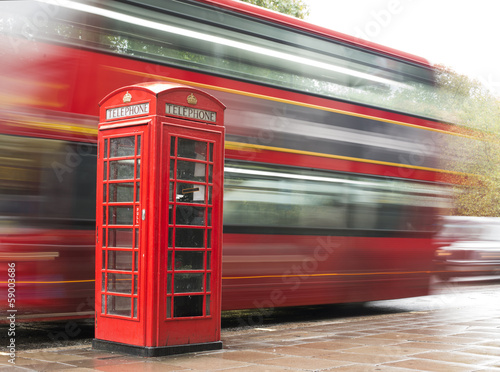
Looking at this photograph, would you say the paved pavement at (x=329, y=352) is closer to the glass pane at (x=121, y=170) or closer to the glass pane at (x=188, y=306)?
the glass pane at (x=188, y=306)

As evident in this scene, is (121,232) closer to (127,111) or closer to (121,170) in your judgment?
(121,170)

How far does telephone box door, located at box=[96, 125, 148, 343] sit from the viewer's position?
5.52 m

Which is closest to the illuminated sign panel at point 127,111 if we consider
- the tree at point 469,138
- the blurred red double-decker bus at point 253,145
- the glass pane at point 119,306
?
the blurred red double-decker bus at point 253,145

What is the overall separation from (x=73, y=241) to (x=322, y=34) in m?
4.52

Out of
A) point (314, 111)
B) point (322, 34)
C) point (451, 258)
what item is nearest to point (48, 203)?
point (314, 111)

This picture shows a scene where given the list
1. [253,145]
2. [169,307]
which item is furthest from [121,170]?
[253,145]

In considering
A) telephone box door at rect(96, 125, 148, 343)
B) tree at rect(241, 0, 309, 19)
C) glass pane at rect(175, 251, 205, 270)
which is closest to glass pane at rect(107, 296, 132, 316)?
telephone box door at rect(96, 125, 148, 343)

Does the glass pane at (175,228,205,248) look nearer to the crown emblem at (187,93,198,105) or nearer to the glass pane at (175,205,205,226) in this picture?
the glass pane at (175,205,205,226)

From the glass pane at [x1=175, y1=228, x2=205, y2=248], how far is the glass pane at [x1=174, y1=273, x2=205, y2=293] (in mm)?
266

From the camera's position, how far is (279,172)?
8.23 m

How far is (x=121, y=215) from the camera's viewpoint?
5.69 m

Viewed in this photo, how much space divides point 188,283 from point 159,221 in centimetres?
66

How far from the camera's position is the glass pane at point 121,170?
5.68 meters

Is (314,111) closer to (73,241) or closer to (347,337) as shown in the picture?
(347,337)
